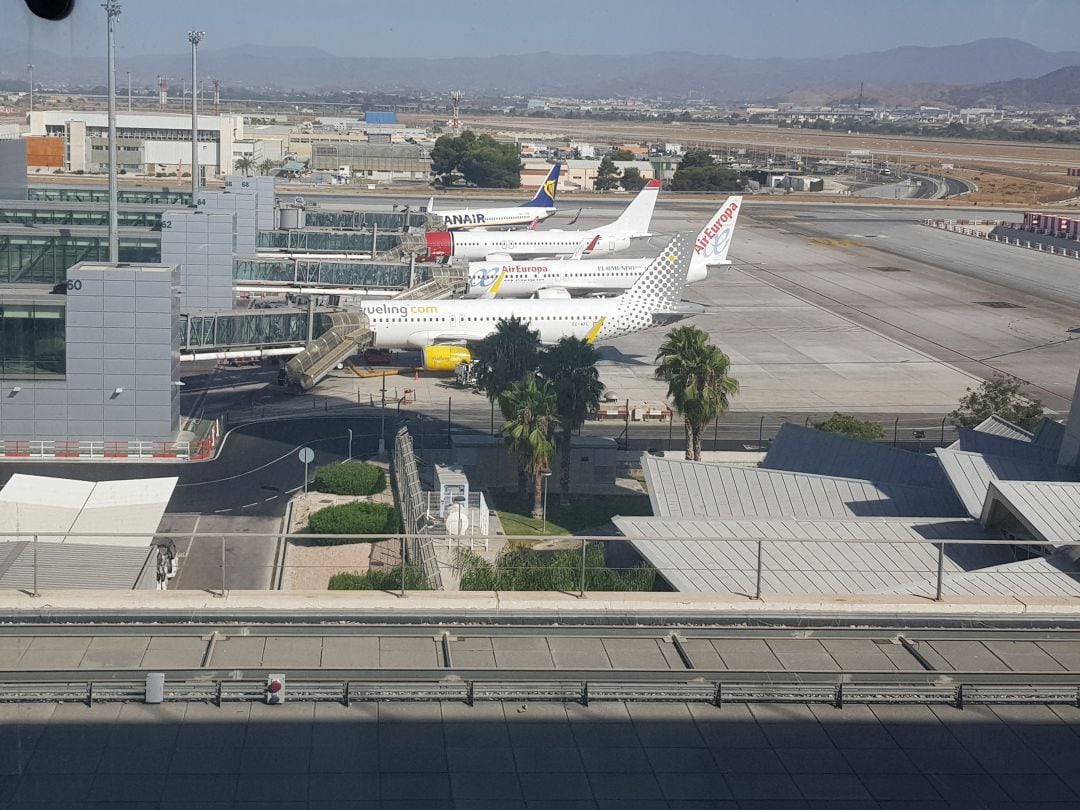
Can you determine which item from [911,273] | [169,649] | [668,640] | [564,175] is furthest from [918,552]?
[564,175]

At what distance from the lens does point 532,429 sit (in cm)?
4272

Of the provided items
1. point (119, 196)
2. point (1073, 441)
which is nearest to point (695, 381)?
point (1073, 441)

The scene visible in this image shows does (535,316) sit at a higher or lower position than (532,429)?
higher

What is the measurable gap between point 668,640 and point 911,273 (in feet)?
304

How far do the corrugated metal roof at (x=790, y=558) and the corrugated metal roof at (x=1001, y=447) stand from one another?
8.05m

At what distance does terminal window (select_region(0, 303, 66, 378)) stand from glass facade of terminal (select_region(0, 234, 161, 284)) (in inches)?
714

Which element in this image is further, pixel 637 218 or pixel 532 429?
pixel 637 218

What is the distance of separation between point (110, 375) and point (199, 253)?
864 inches

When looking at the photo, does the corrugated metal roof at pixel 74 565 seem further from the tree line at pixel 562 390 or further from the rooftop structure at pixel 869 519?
the tree line at pixel 562 390

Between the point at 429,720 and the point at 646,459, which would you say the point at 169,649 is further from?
the point at 646,459

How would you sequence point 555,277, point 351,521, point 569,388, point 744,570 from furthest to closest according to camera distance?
point 555,277 → point 569,388 → point 351,521 → point 744,570

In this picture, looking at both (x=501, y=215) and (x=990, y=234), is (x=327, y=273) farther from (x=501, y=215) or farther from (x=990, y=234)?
(x=990, y=234)

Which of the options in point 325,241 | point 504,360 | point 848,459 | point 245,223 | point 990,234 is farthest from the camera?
point 990,234

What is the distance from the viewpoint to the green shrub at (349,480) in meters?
43.3
